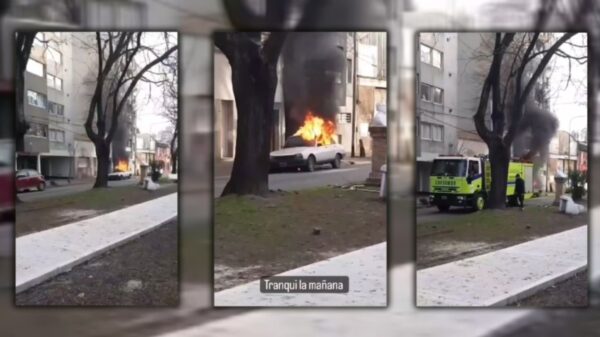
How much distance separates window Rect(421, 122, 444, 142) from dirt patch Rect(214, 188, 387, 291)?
2.55 ft

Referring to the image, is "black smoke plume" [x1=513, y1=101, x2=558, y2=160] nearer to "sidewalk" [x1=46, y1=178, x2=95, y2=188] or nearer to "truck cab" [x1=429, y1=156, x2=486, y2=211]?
"truck cab" [x1=429, y1=156, x2=486, y2=211]

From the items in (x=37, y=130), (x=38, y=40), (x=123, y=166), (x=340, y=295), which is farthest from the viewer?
(x=123, y=166)

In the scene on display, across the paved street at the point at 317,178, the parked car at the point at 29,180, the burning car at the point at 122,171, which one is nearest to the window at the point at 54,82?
the parked car at the point at 29,180

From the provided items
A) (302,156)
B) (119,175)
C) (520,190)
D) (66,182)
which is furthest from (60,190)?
(520,190)

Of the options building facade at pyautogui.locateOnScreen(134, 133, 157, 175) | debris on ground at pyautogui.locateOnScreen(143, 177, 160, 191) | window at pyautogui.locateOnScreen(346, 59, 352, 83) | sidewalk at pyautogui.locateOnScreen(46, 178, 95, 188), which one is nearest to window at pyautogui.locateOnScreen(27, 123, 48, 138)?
sidewalk at pyautogui.locateOnScreen(46, 178, 95, 188)

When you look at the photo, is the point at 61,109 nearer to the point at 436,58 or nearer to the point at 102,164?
the point at 102,164

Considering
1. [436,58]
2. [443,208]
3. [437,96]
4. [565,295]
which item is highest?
[436,58]

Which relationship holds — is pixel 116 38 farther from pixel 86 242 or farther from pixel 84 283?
pixel 84 283

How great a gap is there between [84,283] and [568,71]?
17.4ft

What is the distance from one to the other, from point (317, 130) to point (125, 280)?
2.44 meters

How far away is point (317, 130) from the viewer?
655cm

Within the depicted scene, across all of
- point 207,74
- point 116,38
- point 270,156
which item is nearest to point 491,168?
point 270,156

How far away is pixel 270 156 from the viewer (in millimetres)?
6645

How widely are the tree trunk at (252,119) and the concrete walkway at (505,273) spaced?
1.94m
